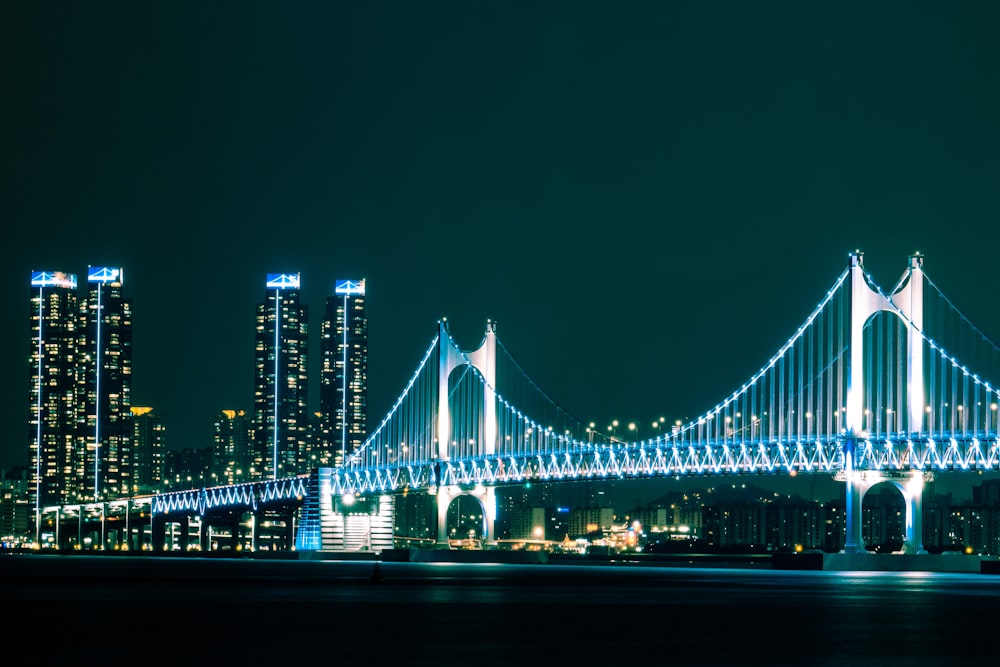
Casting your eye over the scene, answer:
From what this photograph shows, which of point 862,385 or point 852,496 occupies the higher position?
point 862,385

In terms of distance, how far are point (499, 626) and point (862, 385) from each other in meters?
53.3

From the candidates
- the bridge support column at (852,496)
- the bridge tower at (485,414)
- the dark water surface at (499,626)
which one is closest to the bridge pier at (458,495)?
the bridge tower at (485,414)

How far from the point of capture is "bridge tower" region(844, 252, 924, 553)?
8131 centimetres

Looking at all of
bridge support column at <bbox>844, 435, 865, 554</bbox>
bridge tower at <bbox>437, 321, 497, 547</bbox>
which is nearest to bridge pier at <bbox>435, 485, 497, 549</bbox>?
bridge tower at <bbox>437, 321, 497, 547</bbox>

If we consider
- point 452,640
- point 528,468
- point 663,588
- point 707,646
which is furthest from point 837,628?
point 528,468

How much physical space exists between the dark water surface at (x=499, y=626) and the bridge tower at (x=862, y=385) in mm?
29534

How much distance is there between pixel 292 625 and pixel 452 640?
4.62 m

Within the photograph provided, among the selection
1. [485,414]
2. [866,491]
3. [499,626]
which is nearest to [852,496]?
[866,491]

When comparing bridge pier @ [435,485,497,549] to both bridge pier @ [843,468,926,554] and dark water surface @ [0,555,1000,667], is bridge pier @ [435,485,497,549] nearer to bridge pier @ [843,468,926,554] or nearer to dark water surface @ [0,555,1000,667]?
bridge pier @ [843,468,926,554]

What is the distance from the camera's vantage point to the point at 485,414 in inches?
4493

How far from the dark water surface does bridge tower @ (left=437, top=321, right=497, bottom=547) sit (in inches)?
2392

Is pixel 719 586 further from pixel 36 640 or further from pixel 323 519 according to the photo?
pixel 323 519

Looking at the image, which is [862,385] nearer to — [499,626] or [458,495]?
[458,495]

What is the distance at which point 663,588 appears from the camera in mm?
56625
